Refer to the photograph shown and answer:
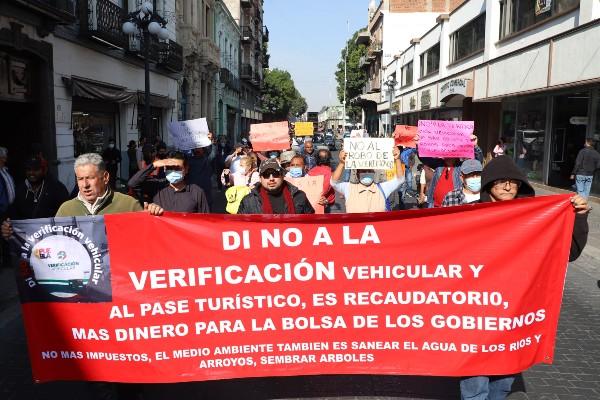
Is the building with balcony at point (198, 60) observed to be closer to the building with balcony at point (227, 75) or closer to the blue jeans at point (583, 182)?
the building with balcony at point (227, 75)

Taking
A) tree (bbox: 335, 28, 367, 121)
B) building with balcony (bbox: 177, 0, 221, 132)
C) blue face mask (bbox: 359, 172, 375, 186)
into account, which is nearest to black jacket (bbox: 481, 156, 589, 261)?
blue face mask (bbox: 359, 172, 375, 186)

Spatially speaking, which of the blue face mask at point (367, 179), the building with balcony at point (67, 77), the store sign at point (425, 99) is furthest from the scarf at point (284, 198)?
the store sign at point (425, 99)

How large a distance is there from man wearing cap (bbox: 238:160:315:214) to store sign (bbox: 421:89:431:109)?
29593 mm

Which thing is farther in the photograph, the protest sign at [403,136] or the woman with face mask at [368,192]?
the protest sign at [403,136]

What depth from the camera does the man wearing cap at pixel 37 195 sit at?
5750 mm

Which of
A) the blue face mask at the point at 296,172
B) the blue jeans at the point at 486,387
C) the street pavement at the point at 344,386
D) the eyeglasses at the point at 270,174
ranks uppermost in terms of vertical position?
the eyeglasses at the point at 270,174

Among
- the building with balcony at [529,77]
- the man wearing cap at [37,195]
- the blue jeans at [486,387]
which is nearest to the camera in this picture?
the blue jeans at [486,387]

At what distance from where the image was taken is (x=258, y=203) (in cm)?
489

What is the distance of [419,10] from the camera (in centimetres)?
5066

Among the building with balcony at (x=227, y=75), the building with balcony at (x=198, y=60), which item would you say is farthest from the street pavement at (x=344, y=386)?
the building with balcony at (x=227, y=75)

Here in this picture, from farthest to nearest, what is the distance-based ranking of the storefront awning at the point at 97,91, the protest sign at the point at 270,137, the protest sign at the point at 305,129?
1. the protest sign at the point at 305,129
2. the storefront awning at the point at 97,91
3. the protest sign at the point at 270,137

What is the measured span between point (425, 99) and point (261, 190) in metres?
30.8

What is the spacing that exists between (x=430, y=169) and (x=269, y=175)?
191 inches

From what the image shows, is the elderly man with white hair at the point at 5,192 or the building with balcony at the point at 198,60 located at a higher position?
the building with balcony at the point at 198,60
